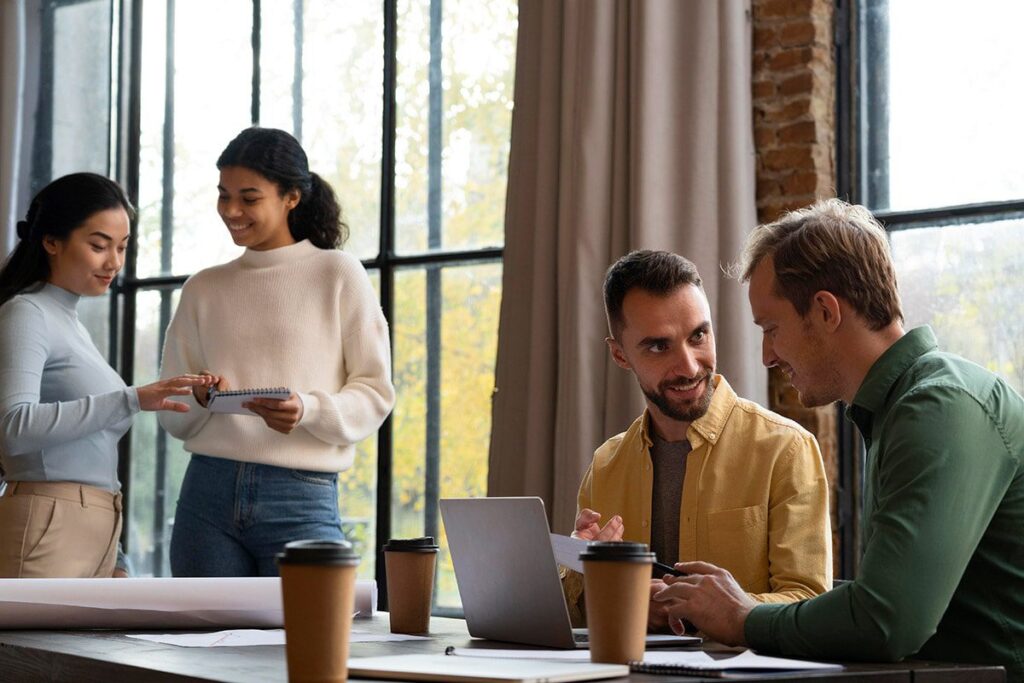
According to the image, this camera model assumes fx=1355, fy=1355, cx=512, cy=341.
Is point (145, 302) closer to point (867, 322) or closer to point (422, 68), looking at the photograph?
point (422, 68)

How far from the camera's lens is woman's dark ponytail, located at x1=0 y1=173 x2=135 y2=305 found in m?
3.16

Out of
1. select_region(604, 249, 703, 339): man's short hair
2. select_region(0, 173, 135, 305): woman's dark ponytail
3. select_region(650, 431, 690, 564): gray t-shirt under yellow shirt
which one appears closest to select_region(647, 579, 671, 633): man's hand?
select_region(650, 431, 690, 564): gray t-shirt under yellow shirt

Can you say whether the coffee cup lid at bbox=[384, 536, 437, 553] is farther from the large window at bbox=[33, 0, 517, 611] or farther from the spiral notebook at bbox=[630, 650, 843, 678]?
the large window at bbox=[33, 0, 517, 611]

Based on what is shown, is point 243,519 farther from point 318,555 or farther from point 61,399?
point 318,555


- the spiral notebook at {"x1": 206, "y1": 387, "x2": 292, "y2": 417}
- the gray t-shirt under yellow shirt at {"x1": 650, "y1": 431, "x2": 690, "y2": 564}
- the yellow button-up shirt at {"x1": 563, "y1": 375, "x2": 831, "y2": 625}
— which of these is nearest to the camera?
the yellow button-up shirt at {"x1": 563, "y1": 375, "x2": 831, "y2": 625}

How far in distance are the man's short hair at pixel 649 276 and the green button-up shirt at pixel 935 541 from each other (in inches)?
25.9

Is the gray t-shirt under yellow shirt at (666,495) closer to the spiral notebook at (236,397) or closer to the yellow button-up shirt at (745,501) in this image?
the yellow button-up shirt at (745,501)

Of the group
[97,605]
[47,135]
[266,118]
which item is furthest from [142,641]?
[47,135]

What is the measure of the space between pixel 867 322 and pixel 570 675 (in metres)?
0.78

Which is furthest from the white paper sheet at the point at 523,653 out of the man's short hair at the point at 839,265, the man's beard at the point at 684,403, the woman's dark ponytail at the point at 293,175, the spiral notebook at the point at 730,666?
the woman's dark ponytail at the point at 293,175

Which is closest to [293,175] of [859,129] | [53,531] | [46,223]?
[46,223]

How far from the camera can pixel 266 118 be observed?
16.0ft

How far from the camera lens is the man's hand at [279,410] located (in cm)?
285

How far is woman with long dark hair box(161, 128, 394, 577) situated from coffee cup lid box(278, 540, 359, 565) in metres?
1.71
